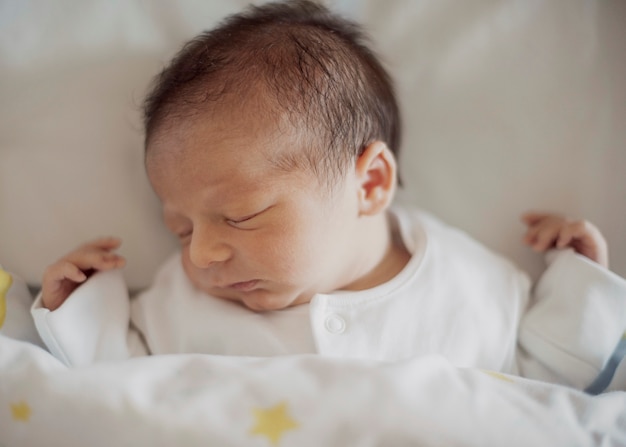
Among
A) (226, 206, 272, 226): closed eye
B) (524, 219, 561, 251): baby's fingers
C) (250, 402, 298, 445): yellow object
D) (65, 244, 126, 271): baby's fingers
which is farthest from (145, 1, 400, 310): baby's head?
(524, 219, 561, 251): baby's fingers

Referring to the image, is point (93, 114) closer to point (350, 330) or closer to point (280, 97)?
point (280, 97)

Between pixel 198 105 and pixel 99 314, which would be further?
pixel 99 314

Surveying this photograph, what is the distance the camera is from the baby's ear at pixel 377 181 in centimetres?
116

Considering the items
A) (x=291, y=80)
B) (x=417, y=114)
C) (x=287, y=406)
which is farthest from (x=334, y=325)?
(x=417, y=114)

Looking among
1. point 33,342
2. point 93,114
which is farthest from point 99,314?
point 93,114

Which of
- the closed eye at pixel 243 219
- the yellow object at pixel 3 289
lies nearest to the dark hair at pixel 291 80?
the closed eye at pixel 243 219

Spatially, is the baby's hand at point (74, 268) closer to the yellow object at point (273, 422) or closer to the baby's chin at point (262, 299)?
the baby's chin at point (262, 299)

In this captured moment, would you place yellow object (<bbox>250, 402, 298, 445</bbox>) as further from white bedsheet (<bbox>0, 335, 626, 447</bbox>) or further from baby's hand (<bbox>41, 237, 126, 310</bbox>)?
baby's hand (<bbox>41, 237, 126, 310</bbox>)

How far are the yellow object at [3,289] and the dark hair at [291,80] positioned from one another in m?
0.37

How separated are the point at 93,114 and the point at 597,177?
1.09 metres

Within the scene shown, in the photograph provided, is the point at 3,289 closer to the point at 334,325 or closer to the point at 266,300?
the point at 266,300

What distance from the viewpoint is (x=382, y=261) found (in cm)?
126

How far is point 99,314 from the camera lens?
44.8 inches

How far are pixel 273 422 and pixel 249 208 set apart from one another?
0.36 m
